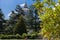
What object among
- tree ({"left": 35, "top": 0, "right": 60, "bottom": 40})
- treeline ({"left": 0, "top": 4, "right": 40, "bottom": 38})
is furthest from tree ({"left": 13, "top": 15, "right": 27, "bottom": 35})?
tree ({"left": 35, "top": 0, "right": 60, "bottom": 40})

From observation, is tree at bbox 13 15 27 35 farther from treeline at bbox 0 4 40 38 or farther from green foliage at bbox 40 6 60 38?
green foliage at bbox 40 6 60 38

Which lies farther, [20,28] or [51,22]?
[20,28]

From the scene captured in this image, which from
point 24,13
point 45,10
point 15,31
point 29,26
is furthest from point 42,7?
point 24,13

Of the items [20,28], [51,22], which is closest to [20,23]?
[20,28]

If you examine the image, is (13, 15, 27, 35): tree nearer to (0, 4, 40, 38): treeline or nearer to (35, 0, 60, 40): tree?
(0, 4, 40, 38): treeline

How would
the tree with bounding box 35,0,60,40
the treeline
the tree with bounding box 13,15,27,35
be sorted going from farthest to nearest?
the treeline
the tree with bounding box 13,15,27,35
the tree with bounding box 35,0,60,40

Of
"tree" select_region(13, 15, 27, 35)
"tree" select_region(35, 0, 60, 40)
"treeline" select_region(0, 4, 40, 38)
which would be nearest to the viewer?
"tree" select_region(35, 0, 60, 40)

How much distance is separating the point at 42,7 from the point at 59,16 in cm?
67

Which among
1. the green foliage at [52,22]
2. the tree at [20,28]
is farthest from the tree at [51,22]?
the tree at [20,28]

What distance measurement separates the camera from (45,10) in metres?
7.04

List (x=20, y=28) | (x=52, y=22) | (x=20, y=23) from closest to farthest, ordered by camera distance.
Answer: (x=52, y=22) < (x=20, y=28) < (x=20, y=23)

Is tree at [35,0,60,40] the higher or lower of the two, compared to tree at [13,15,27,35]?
lower

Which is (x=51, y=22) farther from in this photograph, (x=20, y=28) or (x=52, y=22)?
(x=20, y=28)

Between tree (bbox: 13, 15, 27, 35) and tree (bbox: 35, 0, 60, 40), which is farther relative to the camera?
tree (bbox: 13, 15, 27, 35)
